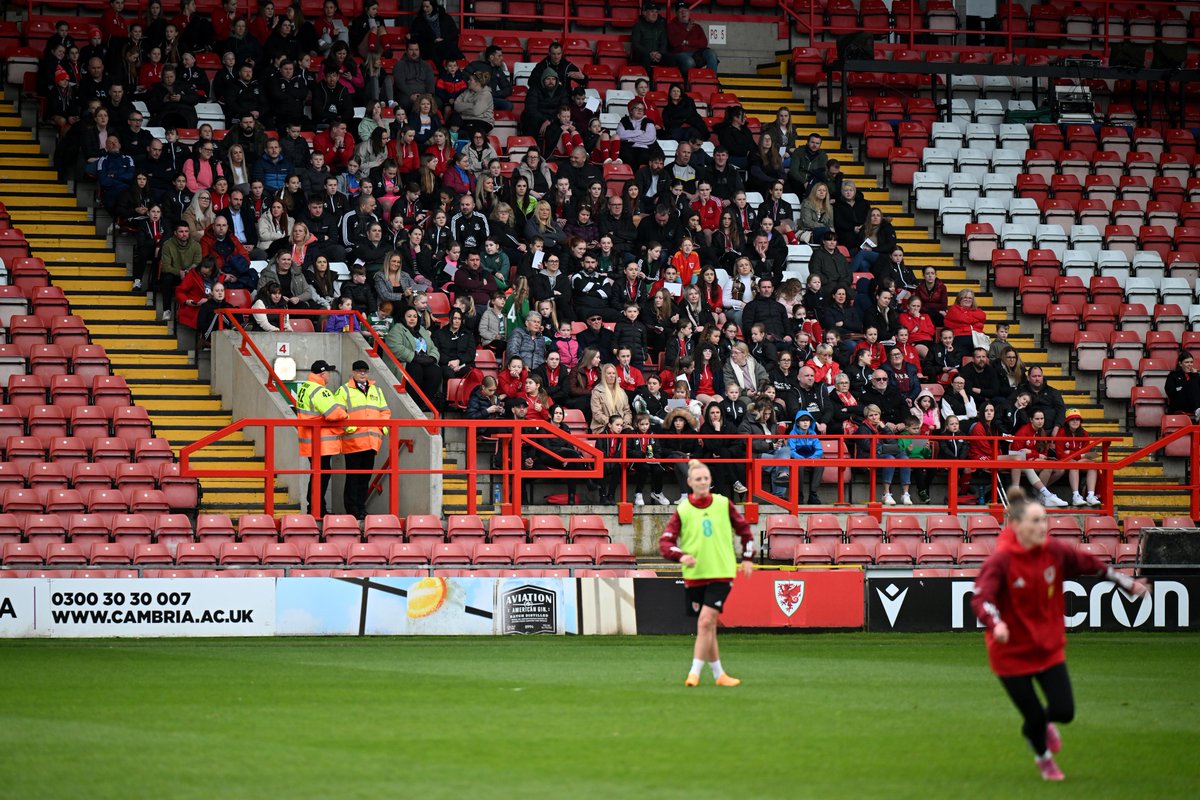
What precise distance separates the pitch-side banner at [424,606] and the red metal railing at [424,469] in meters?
1.78

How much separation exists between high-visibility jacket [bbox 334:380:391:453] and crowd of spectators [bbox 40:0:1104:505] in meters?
1.44

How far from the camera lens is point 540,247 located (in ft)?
80.4

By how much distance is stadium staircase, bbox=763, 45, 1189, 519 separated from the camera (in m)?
24.6

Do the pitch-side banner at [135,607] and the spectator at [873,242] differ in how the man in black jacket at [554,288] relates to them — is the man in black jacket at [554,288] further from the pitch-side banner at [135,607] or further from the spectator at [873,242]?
the pitch-side banner at [135,607]

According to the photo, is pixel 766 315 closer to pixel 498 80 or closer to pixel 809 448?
pixel 809 448

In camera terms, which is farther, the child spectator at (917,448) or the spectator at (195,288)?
the child spectator at (917,448)

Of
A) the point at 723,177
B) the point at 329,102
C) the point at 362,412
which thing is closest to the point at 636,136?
the point at 723,177

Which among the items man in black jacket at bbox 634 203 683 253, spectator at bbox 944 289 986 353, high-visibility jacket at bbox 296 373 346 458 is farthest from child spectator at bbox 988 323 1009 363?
high-visibility jacket at bbox 296 373 346 458

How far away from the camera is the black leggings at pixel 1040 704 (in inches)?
372

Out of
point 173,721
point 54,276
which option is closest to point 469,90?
point 54,276

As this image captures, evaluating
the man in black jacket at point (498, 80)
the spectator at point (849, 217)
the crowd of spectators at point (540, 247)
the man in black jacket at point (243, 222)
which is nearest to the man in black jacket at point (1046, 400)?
the crowd of spectators at point (540, 247)

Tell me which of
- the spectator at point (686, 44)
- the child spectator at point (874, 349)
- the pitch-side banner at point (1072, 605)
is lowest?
the pitch-side banner at point (1072, 605)

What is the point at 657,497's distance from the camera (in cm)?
2203

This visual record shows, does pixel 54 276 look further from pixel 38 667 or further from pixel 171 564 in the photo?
pixel 38 667
